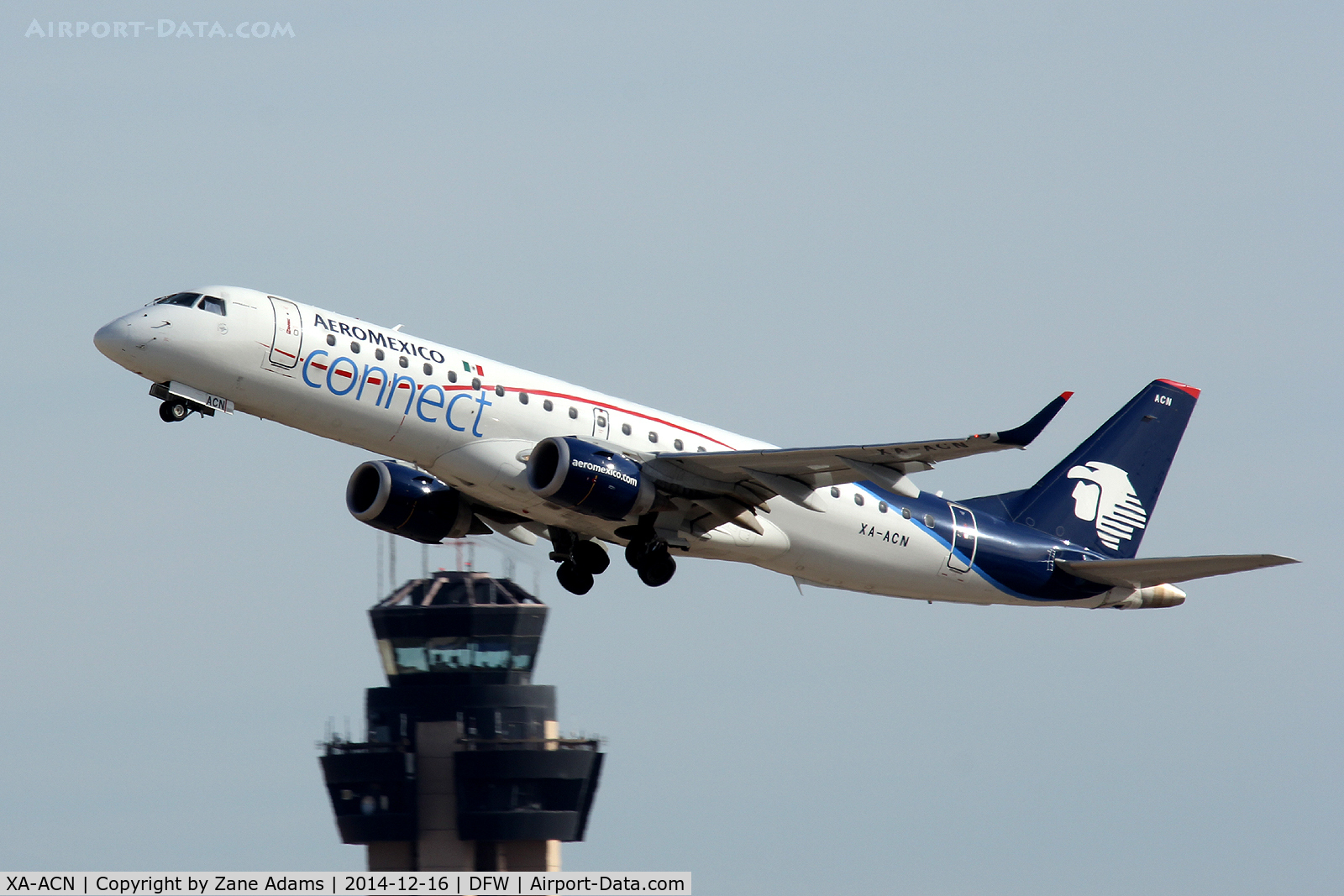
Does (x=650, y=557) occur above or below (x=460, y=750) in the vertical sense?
below

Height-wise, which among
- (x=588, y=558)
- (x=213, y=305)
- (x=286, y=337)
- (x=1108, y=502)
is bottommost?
(x=588, y=558)

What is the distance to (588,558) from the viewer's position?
42.4 meters

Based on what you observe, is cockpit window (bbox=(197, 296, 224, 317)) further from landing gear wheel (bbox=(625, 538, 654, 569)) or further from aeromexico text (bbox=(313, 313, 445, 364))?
landing gear wheel (bbox=(625, 538, 654, 569))

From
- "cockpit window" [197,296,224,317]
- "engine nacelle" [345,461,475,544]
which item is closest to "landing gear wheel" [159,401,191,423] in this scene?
"cockpit window" [197,296,224,317]

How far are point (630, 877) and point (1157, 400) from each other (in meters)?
20.3

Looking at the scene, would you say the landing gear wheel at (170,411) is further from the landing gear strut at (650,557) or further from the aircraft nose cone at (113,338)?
the landing gear strut at (650,557)

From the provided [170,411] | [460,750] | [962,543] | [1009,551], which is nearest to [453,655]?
[460,750]

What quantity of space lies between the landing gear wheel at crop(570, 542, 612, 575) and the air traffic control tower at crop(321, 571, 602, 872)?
41696 mm

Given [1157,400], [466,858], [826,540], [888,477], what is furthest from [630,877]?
[466,858]

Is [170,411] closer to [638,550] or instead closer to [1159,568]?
[638,550]

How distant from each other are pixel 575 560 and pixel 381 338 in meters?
8.11

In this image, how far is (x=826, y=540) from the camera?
41906mm

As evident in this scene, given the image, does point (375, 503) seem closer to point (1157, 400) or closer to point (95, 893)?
point (95, 893)

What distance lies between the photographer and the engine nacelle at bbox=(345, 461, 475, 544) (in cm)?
4072
